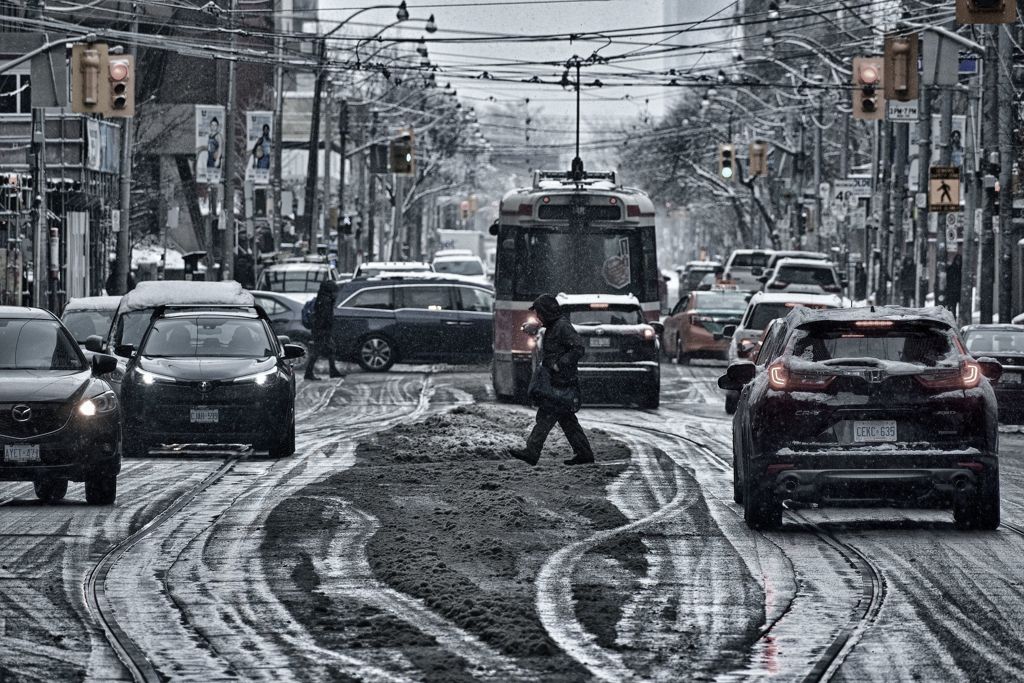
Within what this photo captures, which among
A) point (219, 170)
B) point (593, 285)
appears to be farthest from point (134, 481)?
point (219, 170)

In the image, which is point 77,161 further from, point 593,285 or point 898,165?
point 593,285

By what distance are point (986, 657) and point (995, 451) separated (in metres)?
4.96

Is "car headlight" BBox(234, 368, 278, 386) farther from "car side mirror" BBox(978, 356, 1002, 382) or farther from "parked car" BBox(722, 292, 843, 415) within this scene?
"parked car" BBox(722, 292, 843, 415)

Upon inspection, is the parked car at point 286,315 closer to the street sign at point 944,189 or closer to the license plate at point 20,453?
the street sign at point 944,189

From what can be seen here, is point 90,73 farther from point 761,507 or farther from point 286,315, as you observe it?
point 761,507

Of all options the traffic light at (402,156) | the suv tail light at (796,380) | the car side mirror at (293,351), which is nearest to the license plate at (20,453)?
the suv tail light at (796,380)

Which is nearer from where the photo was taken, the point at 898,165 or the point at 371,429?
the point at 371,429

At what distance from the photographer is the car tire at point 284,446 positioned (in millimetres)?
21172

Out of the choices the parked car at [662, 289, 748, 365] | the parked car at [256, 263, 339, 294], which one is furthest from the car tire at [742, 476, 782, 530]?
the parked car at [256, 263, 339, 294]

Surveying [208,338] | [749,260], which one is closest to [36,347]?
[208,338]

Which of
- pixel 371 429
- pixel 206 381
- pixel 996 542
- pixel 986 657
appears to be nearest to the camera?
pixel 986 657

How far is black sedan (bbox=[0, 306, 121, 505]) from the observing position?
52.3 feet

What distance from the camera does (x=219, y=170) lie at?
5284cm

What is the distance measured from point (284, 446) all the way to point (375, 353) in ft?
54.8
